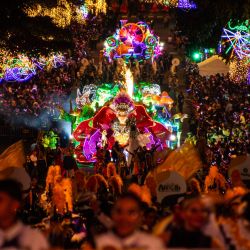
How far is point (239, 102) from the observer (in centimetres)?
2723

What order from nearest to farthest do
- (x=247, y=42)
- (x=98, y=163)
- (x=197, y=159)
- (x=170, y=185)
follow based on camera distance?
1. (x=170, y=185)
2. (x=197, y=159)
3. (x=247, y=42)
4. (x=98, y=163)

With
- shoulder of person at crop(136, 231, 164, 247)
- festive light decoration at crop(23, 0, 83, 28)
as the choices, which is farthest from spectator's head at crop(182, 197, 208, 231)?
festive light decoration at crop(23, 0, 83, 28)

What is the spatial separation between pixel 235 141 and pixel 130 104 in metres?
6.31

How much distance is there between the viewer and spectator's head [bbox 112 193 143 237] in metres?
4.13

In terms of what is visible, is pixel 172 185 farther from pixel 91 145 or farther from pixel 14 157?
pixel 91 145

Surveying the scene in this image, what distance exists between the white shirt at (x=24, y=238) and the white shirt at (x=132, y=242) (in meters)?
0.40

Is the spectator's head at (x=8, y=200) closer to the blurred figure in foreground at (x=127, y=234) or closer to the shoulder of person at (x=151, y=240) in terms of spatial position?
the blurred figure in foreground at (x=127, y=234)

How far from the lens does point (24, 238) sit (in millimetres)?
4039

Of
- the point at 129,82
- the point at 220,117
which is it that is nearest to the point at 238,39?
the point at 220,117

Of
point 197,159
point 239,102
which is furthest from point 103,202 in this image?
point 239,102

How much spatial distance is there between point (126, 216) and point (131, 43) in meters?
28.7

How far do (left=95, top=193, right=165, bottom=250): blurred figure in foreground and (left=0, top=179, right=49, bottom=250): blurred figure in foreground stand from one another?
43 cm

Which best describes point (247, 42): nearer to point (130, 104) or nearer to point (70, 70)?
point (130, 104)

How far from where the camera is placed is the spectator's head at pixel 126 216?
4.13 metres
